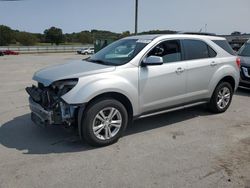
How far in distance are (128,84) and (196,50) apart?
1923mm

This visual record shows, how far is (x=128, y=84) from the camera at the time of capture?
182 inches

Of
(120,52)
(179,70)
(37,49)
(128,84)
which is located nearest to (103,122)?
(128,84)

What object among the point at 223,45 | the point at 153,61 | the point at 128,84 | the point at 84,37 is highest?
the point at 84,37

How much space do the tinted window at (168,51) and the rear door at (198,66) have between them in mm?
174

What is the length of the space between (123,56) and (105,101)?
107 cm

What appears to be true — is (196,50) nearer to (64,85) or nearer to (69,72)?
(69,72)

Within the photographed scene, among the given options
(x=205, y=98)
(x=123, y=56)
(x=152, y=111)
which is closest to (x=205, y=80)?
(x=205, y=98)

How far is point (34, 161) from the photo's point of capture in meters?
3.96

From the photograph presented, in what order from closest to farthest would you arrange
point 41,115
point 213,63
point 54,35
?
1. point 41,115
2. point 213,63
3. point 54,35

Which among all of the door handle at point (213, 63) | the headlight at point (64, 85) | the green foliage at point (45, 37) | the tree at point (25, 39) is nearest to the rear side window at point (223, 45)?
the door handle at point (213, 63)

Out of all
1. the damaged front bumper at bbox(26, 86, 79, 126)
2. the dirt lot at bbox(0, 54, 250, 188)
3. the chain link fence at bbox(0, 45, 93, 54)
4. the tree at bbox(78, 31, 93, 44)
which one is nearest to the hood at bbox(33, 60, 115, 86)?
the damaged front bumper at bbox(26, 86, 79, 126)

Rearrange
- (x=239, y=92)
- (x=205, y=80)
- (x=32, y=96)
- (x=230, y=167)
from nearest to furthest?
(x=230, y=167) → (x=32, y=96) → (x=205, y=80) → (x=239, y=92)

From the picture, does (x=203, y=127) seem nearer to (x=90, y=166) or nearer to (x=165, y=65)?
(x=165, y=65)

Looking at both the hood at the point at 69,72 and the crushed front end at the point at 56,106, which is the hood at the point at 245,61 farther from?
the crushed front end at the point at 56,106
